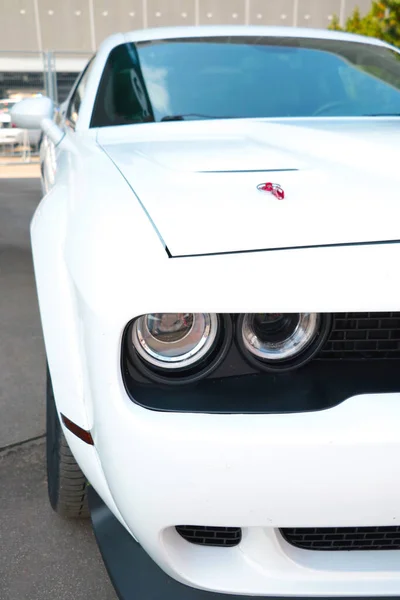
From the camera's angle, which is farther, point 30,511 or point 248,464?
point 30,511

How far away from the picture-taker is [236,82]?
2332mm

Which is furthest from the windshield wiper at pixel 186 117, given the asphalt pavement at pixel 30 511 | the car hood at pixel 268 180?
the asphalt pavement at pixel 30 511

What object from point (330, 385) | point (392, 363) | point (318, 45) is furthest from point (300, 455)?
point (318, 45)

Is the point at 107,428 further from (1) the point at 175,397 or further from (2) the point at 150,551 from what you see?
(2) the point at 150,551

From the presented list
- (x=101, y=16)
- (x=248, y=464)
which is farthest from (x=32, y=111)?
(x=101, y=16)

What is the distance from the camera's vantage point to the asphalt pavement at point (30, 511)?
153 cm

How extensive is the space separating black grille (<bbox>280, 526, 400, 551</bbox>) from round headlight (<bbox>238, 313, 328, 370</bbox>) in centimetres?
32

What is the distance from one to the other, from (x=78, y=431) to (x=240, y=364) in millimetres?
351

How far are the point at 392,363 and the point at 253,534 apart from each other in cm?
41

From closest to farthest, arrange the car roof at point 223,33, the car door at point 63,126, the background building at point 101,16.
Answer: the car door at point 63,126
the car roof at point 223,33
the background building at point 101,16

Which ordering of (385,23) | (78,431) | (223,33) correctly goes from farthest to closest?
A: (385,23)
(223,33)
(78,431)

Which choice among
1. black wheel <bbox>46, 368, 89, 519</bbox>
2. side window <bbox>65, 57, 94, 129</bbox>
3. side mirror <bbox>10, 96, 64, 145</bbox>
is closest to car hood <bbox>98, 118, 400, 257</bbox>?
black wheel <bbox>46, 368, 89, 519</bbox>

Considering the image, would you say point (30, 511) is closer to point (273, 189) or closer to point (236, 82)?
point (273, 189)

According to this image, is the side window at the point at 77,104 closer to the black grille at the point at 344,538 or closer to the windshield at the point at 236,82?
the windshield at the point at 236,82
